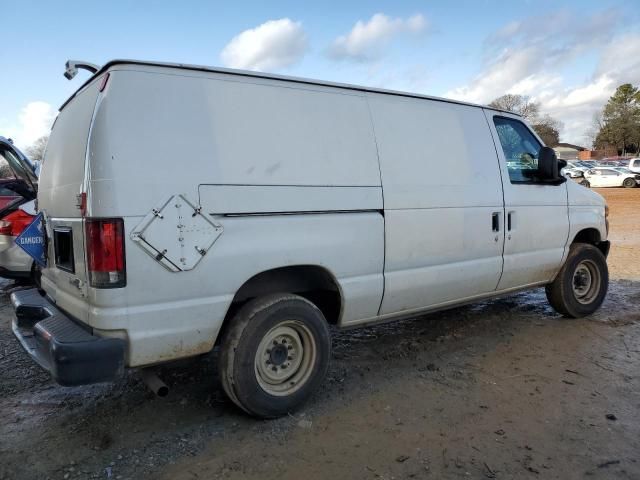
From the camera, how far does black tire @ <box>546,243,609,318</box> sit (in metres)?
5.31

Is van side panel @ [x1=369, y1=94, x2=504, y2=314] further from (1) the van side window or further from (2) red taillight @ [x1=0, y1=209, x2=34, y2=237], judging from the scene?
(2) red taillight @ [x1=0, y1=209, x2=34, y2=237]

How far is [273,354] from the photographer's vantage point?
330 cm

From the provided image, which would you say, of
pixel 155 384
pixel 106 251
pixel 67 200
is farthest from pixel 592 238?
pixel 67 200

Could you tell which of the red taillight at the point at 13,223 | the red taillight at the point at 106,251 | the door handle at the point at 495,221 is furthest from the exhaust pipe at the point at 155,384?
the red taillight at the point at 13,223

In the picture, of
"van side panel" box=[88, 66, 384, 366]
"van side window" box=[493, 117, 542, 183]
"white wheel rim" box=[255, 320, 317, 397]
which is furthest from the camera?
"van side window" box=[493, 117, 542, 183]

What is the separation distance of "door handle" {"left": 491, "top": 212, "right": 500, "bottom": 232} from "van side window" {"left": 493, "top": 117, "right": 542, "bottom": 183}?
458 millimetres

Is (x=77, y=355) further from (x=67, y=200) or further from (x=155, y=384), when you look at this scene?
(x=67, y=200)

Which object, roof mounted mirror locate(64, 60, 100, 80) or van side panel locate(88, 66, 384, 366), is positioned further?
roof mounted mirror locate(64, 60, 100, 80)

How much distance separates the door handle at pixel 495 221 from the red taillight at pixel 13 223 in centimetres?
556

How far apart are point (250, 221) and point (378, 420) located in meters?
1.59

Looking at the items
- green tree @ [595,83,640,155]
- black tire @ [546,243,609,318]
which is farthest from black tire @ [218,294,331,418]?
green tree @ [595,83,640,155]

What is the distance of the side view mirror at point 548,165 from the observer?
4.79 m

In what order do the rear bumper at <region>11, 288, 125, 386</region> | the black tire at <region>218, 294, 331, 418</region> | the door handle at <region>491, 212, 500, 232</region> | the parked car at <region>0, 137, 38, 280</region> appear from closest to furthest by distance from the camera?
1. the rear bumper at <region>11, 288, 125, 386</region>
2. the black tire at <region>218, 294, 331, 418</region>
3. the door handle at <region>491, 212, 500, 232</region>
4. the parked car at <region>0, 137, 38, 280</region>

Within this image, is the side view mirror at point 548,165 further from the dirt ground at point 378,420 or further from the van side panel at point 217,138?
the van side panel at point 217,138
